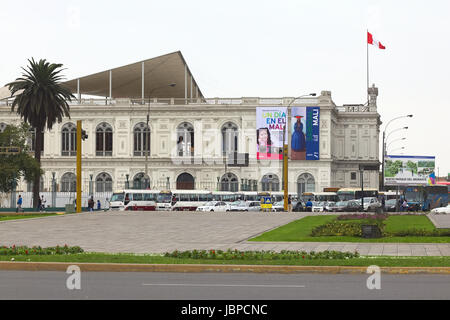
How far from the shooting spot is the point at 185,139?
108812 millimetres

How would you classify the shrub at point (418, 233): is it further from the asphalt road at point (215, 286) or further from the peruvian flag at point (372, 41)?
the peruvian flag at point (372, 41)

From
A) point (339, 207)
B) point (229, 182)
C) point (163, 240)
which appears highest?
point (229, 182)

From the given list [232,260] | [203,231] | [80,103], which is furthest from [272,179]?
[232,260]

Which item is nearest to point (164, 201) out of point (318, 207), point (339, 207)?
point (318, 207)

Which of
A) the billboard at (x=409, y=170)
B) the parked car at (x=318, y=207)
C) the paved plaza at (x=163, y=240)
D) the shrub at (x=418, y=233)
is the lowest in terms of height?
the parked car at (x=318, y=207)

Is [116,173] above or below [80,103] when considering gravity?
below

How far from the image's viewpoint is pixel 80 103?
110375 mm

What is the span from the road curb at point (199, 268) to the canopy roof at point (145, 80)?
8342 cm

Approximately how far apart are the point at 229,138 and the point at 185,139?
6131 mm

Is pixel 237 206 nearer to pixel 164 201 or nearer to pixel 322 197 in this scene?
pixel 164 201

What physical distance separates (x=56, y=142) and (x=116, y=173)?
9629 millimetres

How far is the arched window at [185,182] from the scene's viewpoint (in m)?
108

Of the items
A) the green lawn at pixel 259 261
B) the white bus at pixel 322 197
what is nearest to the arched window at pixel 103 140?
the white bus at pixel 322 197
